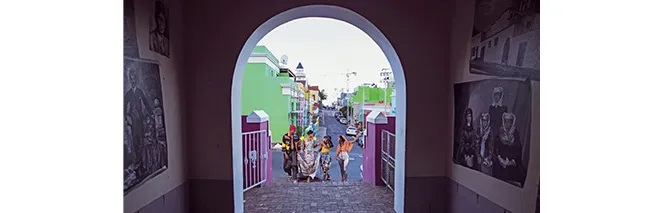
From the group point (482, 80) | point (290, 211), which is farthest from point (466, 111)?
point (290, 211)

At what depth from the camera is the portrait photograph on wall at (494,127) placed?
2002 millimetres

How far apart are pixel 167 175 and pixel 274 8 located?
160 centimetres

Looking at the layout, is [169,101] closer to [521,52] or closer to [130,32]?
[130,32]

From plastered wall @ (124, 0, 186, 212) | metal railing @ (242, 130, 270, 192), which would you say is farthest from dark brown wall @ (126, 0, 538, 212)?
metal railing @ (242, 130, 270, 192)

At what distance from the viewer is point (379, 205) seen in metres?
4.12

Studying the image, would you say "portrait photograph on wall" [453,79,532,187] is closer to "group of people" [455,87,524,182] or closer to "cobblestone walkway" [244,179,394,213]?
"group of people" [455,87,524,182]

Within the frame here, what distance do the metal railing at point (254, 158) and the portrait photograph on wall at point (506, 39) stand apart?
338cm

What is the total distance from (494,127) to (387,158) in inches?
108

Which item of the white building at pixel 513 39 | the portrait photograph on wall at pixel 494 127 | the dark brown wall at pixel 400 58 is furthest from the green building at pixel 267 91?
the white building at pixel 513 39

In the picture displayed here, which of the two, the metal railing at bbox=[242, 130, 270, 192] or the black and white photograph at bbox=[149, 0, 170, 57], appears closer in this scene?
the black and white photograph at bbox=[149, 0, 170, 57]

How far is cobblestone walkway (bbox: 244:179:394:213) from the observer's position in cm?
397

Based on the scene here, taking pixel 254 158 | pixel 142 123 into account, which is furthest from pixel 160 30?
pixel 254 158

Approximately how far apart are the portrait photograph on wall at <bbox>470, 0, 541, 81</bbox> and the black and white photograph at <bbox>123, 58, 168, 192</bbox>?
2.14m

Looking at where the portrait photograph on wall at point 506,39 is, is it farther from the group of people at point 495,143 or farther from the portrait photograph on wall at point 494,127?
the group of people at point 495,143
